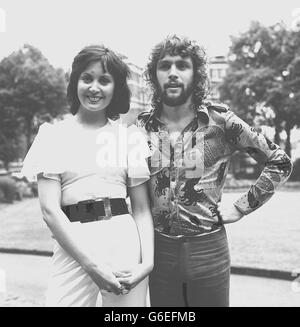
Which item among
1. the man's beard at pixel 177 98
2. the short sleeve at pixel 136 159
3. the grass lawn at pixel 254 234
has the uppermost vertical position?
the man's beard at pixel 177 98

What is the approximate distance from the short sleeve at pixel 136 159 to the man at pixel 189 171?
0.52 feet

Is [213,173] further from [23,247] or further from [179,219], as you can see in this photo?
[23,247]

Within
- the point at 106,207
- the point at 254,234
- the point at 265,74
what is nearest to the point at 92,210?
the point at 106,207

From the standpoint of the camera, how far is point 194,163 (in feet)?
7.16

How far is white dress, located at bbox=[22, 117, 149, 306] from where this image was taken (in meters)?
1.91

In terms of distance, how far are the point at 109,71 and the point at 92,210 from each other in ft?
1.82

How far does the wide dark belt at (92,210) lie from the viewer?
1.92 meters

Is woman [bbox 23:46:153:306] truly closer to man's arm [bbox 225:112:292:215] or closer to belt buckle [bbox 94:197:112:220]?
belt buckle [bbox 94:197:112:220]

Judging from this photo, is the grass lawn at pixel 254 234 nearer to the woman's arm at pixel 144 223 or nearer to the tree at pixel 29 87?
the tree at pixel 29 87

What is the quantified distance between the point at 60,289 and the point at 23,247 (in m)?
4.30

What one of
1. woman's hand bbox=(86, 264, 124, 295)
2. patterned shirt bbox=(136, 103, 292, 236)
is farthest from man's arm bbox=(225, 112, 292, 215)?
woman's hand bbox=(86, 264, 124, 295)

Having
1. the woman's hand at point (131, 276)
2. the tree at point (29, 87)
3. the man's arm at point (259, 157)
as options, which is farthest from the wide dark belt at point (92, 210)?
the tree at point (29, 87)
